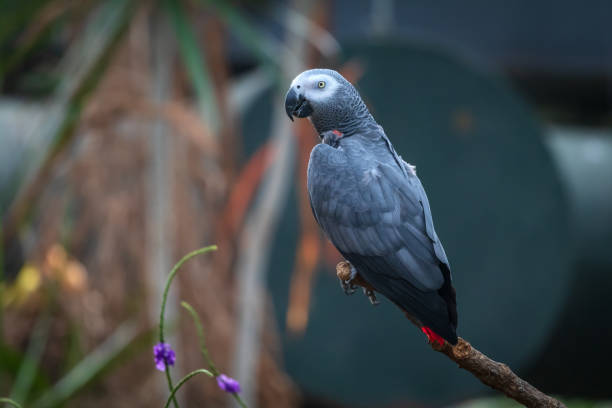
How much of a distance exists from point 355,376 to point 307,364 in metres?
0.16

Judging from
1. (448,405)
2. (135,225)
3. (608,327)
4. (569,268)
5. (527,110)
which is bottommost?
(608,327)

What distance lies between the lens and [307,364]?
2.39 m

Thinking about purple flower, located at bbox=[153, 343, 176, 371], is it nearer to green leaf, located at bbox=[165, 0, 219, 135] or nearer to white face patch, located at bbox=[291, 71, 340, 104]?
white face patch, located at bbox=[291, 71, 340, 104]

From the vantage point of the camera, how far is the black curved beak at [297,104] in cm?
58

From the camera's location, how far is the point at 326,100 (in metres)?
0.58

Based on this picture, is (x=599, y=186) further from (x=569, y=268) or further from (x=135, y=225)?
(x=135, y=225)

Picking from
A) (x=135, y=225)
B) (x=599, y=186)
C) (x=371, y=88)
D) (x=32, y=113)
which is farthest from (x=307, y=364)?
(x=32, y=113)

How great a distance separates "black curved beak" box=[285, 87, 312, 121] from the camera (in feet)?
1.90

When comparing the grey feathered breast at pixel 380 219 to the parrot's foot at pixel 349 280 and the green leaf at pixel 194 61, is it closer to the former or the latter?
the parrot's foot at pixel 349 280

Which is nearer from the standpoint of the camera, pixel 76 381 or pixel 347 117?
pixel 347 117

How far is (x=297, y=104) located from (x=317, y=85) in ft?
0.08

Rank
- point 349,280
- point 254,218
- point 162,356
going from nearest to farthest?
point 162,356 < point 349,280 < point 254,218

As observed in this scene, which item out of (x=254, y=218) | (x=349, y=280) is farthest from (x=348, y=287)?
(x=254, y=218)

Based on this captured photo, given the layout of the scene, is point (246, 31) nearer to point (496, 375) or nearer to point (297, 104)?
point (297, 104)
